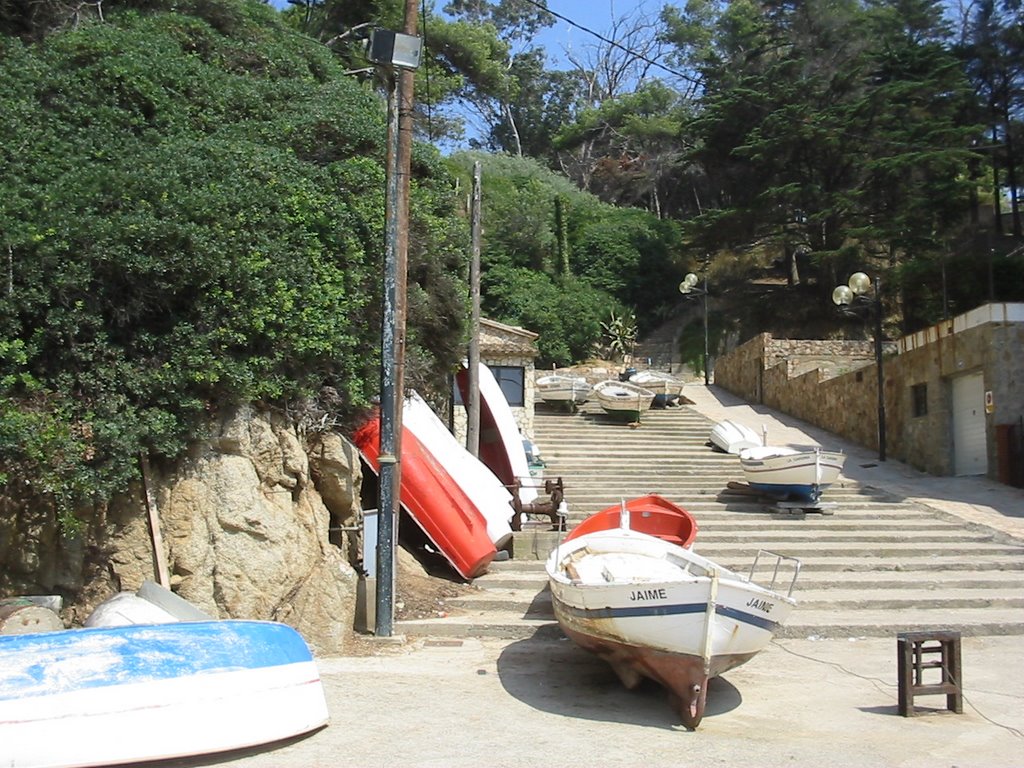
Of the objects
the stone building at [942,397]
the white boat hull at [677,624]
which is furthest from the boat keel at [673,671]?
the stone building at [942,397]

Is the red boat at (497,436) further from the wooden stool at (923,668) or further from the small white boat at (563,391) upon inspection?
the wooden stool at (923,668)

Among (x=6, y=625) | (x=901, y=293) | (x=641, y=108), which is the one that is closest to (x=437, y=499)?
(x=6, y=625)

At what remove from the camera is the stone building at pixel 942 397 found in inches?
664

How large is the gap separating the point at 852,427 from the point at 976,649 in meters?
12.7

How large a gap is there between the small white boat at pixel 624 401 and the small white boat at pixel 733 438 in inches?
90.9

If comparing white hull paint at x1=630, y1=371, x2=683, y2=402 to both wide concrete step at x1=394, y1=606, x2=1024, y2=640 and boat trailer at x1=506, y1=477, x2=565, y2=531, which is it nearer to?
boat trailer at x1=506, y1=477, x2=565, y2=531

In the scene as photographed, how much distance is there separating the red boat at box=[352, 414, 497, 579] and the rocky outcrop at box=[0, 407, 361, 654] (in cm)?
154

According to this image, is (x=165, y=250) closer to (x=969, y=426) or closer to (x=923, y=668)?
(x=923, y=668)

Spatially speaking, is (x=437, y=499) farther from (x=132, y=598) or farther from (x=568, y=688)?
(x=132, y=598)

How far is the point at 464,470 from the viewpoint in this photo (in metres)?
12.2

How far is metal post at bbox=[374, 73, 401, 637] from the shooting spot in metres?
9.47

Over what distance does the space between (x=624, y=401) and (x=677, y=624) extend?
15.6 m

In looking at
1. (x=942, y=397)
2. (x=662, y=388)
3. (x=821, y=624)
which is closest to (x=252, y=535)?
(x=821, y=624)

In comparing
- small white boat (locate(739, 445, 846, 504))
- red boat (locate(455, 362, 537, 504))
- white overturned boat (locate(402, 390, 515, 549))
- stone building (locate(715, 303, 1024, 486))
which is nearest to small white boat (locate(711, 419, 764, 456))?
stone building (locate(715, 303, 1024, 486))
